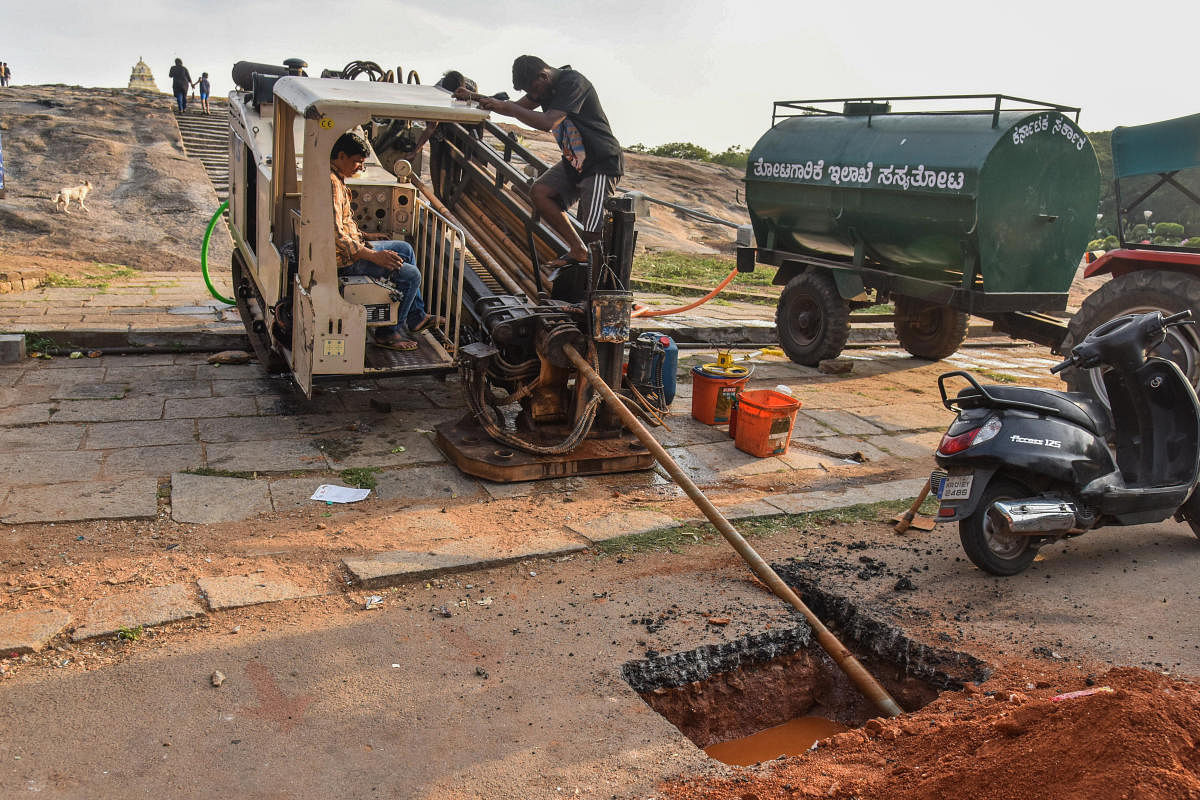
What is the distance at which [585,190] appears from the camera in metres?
7.02

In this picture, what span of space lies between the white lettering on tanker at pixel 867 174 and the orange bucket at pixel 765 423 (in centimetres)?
287

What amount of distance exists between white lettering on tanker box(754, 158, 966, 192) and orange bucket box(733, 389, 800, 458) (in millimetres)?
2872

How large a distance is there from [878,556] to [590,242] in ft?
8.30

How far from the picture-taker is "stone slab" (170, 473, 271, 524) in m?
4.98

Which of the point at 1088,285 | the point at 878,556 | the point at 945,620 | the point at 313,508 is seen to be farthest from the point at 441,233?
the point at 1088,285

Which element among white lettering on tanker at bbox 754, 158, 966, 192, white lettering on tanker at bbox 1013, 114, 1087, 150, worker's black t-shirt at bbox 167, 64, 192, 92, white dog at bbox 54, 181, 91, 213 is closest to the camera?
white lettering on tanker at bbox 1013, 114, 1087, 150

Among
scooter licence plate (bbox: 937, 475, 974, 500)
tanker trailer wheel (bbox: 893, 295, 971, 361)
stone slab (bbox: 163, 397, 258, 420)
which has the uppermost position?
tanker trailer wheel (bbox: 893, 295, 971, 361)

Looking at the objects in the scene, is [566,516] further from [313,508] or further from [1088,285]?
[1088,285]

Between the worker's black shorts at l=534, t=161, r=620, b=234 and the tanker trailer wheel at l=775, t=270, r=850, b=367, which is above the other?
the worker's black shorts at l=534, t=161, r=620, b=234

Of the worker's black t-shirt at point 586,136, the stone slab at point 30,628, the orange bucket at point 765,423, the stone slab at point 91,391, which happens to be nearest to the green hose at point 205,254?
the stone slab at point 91,391

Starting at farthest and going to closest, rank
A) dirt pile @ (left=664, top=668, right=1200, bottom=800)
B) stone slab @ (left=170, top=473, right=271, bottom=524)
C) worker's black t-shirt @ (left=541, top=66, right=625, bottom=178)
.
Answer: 1. worker's black t-shirt @ (left=541, top=66, right=625, bottom=178)
2. stone slab @ (left=170, top=473, right=271, bottom=524)
3. dirt pile @ (left=664, top=668, right=1200, bottom=800)

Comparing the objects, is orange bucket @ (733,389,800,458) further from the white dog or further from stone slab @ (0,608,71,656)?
the white dog

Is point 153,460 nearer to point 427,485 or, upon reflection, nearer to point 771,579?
point 427,485

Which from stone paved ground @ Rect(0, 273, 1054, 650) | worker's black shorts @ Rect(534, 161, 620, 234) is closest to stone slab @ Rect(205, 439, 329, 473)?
stone paved ground @ Rect(0, 273, 1054, 650)
